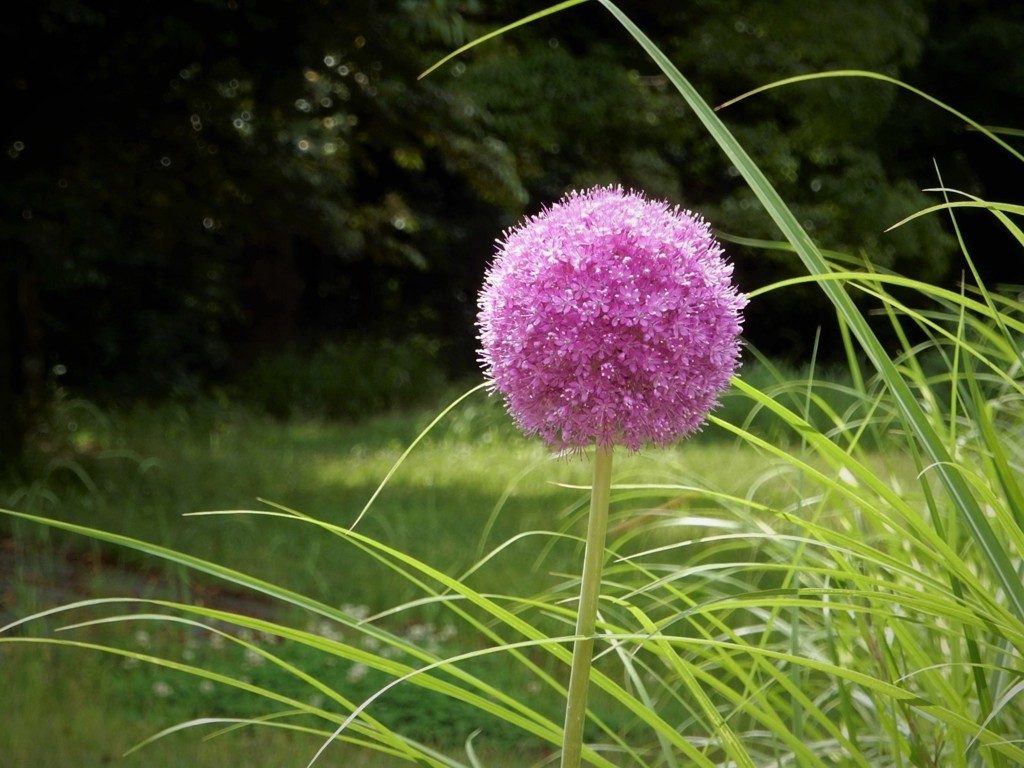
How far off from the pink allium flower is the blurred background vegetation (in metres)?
2.41

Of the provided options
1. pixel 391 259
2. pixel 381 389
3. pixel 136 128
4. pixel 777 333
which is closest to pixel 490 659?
pixel 136 128

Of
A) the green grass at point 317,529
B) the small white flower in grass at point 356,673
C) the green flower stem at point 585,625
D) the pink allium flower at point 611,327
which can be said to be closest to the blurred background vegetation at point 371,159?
the green grass at point 317,529

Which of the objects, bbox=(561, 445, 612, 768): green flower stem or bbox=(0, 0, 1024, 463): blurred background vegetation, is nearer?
bbox=(561, 445, 612, 768): green flower stem

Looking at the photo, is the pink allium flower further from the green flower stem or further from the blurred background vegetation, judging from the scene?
the blurred background vegetation

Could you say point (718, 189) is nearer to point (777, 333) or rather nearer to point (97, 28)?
point (777, 333)

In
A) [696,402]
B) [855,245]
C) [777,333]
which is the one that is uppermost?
[696,402]

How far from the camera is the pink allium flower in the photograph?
1.16m

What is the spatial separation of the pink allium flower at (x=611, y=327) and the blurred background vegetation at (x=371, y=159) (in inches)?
94.7

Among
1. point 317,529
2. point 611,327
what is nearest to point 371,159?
point 317,529

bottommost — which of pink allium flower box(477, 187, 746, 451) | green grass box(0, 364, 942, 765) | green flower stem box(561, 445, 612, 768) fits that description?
green grass box(0, 364, 942, 765)

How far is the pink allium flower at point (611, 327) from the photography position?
3.79 feet

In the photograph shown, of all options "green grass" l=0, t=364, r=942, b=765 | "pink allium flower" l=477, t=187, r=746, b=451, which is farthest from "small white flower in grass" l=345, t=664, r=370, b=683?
"pink allium flower" l=477, t=187, r=746, b=451

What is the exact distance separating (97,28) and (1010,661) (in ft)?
19.8

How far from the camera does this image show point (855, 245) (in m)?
14.8
